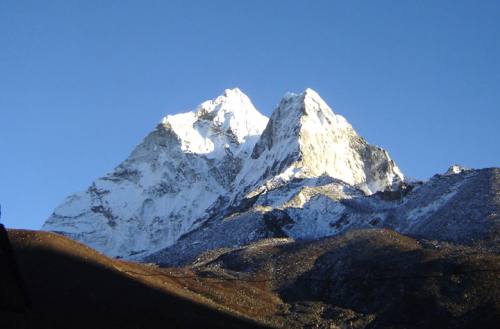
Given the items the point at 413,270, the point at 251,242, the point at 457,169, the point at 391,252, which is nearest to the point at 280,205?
the point at 251,242

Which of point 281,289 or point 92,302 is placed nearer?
point 92,302

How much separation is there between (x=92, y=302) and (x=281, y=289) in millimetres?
37759

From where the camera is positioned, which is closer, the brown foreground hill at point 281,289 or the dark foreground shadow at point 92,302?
the dark foreground shadow at point 92,302

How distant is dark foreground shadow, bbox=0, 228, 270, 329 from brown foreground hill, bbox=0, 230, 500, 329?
0.31 ft

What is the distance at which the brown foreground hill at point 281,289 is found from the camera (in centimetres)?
6378

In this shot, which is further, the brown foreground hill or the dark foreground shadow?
the brown foreground hill

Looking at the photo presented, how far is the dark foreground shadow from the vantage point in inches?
2298

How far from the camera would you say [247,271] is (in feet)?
361

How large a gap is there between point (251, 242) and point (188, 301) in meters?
65.1

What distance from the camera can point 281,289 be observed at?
9762cm

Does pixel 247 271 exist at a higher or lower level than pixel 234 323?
higher

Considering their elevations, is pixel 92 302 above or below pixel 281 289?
below

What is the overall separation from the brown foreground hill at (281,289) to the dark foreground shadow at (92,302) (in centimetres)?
9

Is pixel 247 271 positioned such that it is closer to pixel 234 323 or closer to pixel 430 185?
pixel 234 323
